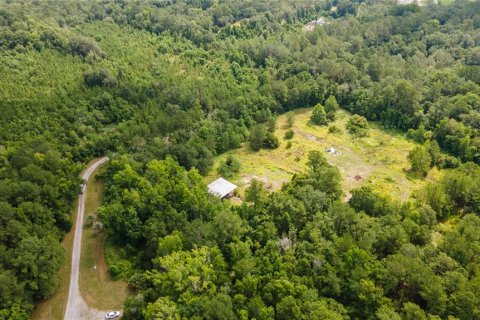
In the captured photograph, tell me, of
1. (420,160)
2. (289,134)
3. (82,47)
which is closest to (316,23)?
(289,134)

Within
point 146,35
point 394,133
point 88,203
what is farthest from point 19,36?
point 394,133

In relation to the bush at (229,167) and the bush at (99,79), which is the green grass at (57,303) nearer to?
the bush at (229,167)

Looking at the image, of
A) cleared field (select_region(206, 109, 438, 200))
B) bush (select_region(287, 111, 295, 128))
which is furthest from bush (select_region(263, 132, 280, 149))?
bush (select_region(287, 111, 295, 128))

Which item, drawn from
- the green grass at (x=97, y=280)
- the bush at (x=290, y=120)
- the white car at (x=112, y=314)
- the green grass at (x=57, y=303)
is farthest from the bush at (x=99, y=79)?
the white car at (x=112, y=314)

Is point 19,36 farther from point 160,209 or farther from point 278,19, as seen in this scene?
point 278,19

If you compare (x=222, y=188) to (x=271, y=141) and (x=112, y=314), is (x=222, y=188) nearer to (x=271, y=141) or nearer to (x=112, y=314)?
(x=271, y=141)

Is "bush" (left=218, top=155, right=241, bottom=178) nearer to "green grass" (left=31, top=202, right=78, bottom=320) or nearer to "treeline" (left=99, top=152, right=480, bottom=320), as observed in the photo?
"treeline" (left=99, top=152, right=480, bottom=320)
